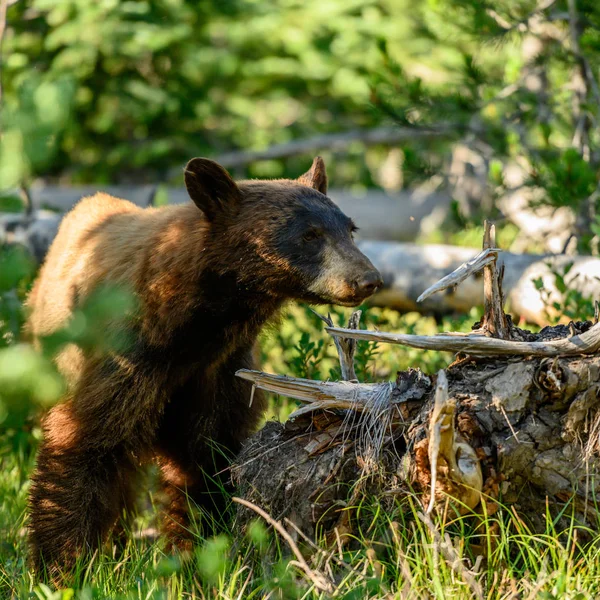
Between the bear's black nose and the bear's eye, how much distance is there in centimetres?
31

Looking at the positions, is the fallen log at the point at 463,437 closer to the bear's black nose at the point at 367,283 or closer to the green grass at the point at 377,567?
the green grass at the point at 377,567

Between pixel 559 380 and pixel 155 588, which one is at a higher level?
pixel 559 380

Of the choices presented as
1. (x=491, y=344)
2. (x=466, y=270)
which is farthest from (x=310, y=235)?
(x=491, y=344)

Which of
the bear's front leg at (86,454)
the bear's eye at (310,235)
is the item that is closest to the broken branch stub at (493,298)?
the bear's eye at (310,235)

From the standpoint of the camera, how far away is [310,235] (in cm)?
388

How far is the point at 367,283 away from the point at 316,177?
0.92 m

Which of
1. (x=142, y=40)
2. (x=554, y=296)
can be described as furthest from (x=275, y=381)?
(x=142, y=40)

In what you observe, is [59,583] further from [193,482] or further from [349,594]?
[349,594]

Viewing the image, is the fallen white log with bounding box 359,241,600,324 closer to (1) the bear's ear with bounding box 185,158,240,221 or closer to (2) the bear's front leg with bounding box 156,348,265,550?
(2) the bear's front leg with bounding box 156,348,265,550

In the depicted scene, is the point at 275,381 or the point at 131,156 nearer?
the point at 275,381

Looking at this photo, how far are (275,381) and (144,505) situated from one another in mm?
1571

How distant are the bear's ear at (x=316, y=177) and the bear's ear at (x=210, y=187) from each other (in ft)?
1.92

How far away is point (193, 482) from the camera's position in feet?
13.9

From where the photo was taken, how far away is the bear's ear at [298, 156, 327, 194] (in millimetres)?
4402
